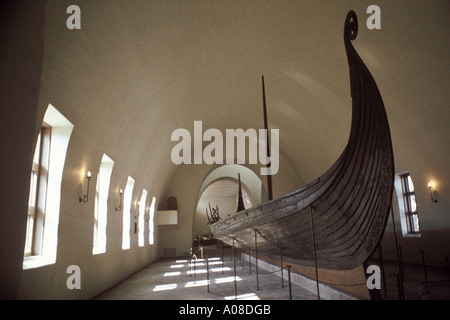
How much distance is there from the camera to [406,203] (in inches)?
451

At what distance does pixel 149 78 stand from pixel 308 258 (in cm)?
493

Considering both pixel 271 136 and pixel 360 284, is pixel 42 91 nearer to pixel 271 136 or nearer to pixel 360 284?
pixel 360 284

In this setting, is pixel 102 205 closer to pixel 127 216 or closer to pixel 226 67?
pixel 127 216

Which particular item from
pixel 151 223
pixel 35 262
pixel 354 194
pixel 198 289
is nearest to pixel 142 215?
pixel 151 223

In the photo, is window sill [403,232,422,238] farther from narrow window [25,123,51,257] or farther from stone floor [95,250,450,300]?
narrow window [25,123,51,257]

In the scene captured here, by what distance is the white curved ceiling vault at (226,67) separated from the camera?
190 inches

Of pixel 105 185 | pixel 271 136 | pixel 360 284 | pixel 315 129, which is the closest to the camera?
pixel 360 284

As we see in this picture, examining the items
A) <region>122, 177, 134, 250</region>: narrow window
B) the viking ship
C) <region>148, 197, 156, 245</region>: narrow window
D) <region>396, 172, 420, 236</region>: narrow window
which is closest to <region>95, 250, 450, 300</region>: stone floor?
<region>122, 177, 134, 250</region>: narrow window

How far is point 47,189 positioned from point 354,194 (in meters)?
4.35

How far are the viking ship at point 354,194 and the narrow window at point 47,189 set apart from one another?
11.3 ft

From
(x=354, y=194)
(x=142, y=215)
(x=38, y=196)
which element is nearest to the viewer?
(x=354, y=194)

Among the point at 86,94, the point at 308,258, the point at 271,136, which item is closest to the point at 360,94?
the point at 308,258

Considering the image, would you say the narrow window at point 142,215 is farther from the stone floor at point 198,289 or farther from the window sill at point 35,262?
the window sill at point 35,262

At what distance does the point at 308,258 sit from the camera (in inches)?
243
